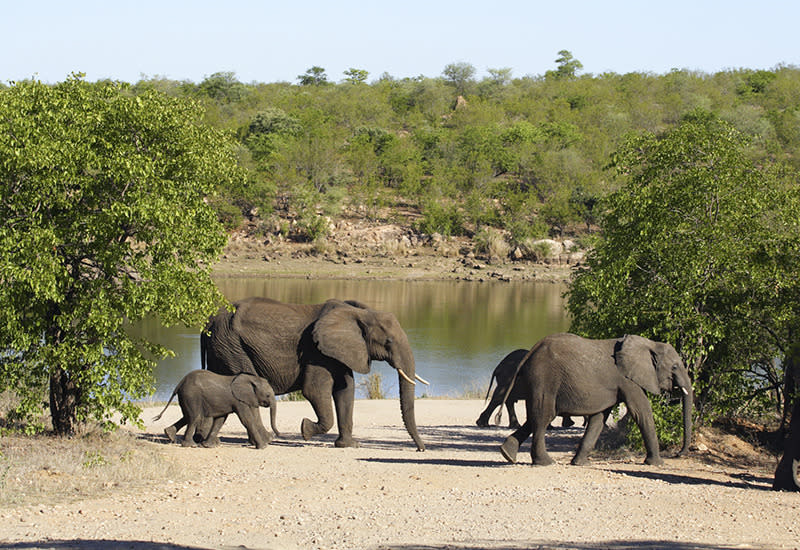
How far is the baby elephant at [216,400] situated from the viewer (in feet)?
51.2

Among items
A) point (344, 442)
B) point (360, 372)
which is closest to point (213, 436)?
point (344, 442)

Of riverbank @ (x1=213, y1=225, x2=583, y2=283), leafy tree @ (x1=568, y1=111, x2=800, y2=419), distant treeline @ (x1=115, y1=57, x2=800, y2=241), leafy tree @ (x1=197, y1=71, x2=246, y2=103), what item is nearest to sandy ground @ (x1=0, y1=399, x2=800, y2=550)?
leafy tree @ (x1=568, y1=111, x2=800, y2=419)

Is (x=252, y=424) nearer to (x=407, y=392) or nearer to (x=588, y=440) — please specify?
(x=407, y=392)

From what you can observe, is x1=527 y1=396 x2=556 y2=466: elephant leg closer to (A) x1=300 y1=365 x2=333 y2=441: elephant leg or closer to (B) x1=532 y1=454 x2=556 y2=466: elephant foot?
(B) x1=532 y1=454 x2=556 y2=466: elephant foot

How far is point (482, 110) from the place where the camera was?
106 metres

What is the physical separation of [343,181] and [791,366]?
65.0 meters

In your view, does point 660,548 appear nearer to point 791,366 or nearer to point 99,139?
point 791,366

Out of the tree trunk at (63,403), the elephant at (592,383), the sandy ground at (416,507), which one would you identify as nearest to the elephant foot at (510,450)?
the elephant at (592,383)

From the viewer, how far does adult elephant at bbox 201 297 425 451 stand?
16.3 meters

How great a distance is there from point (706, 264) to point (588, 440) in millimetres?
3384

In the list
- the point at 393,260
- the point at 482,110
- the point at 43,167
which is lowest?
the point at 393,260

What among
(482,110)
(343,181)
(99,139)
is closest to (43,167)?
(99,139)

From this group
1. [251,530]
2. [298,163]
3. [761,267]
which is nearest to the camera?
[251,530]

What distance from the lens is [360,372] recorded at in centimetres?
1620
